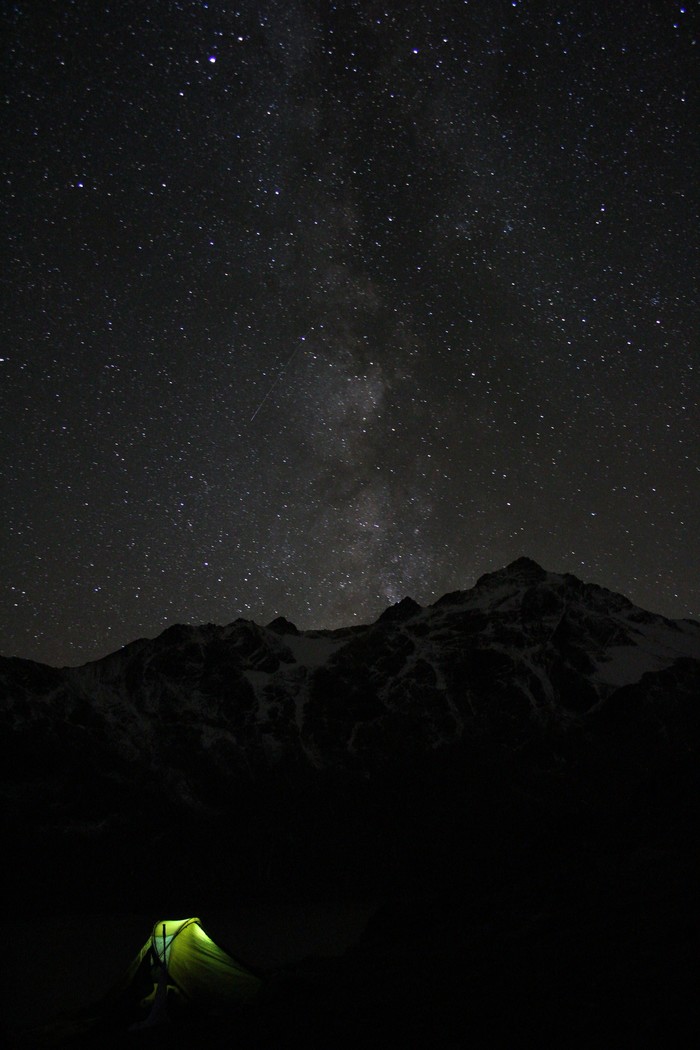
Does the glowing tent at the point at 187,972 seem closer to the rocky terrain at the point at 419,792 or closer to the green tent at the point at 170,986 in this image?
the green tent at the point at 170,986

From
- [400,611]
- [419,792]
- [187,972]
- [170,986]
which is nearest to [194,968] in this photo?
[187,972]

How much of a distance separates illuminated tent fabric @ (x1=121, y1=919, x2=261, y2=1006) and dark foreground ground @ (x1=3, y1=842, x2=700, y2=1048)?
56cm

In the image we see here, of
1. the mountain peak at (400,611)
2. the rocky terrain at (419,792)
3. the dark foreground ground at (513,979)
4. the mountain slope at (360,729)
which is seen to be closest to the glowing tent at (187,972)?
the dark foreground ground at (513,979)

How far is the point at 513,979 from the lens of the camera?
1082 centimetres

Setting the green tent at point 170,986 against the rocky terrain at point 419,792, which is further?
the green tent at point 170,986

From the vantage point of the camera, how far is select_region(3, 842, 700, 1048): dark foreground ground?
832cm

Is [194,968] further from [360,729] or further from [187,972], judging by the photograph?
[360,729]

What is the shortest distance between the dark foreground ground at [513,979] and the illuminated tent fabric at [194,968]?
0.56 metres

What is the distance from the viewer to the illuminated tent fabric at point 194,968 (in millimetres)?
15465

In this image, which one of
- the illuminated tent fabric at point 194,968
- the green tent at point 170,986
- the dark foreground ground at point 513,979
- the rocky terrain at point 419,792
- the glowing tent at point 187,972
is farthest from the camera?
the illuminated tent fabric at point 194,968

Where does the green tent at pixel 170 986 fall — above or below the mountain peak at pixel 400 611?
below

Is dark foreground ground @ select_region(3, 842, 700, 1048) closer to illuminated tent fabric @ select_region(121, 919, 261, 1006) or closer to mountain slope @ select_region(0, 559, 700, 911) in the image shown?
illuminated tent fabric @ select_region(121, 919, 261, 1006)

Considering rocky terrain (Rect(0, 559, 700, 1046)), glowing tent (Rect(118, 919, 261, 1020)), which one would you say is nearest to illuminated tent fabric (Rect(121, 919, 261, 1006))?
glowing tent (Rect(118, 919, 261, 1020))

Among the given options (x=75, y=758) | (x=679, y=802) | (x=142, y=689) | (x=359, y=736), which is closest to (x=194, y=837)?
(x=75, y=758)
